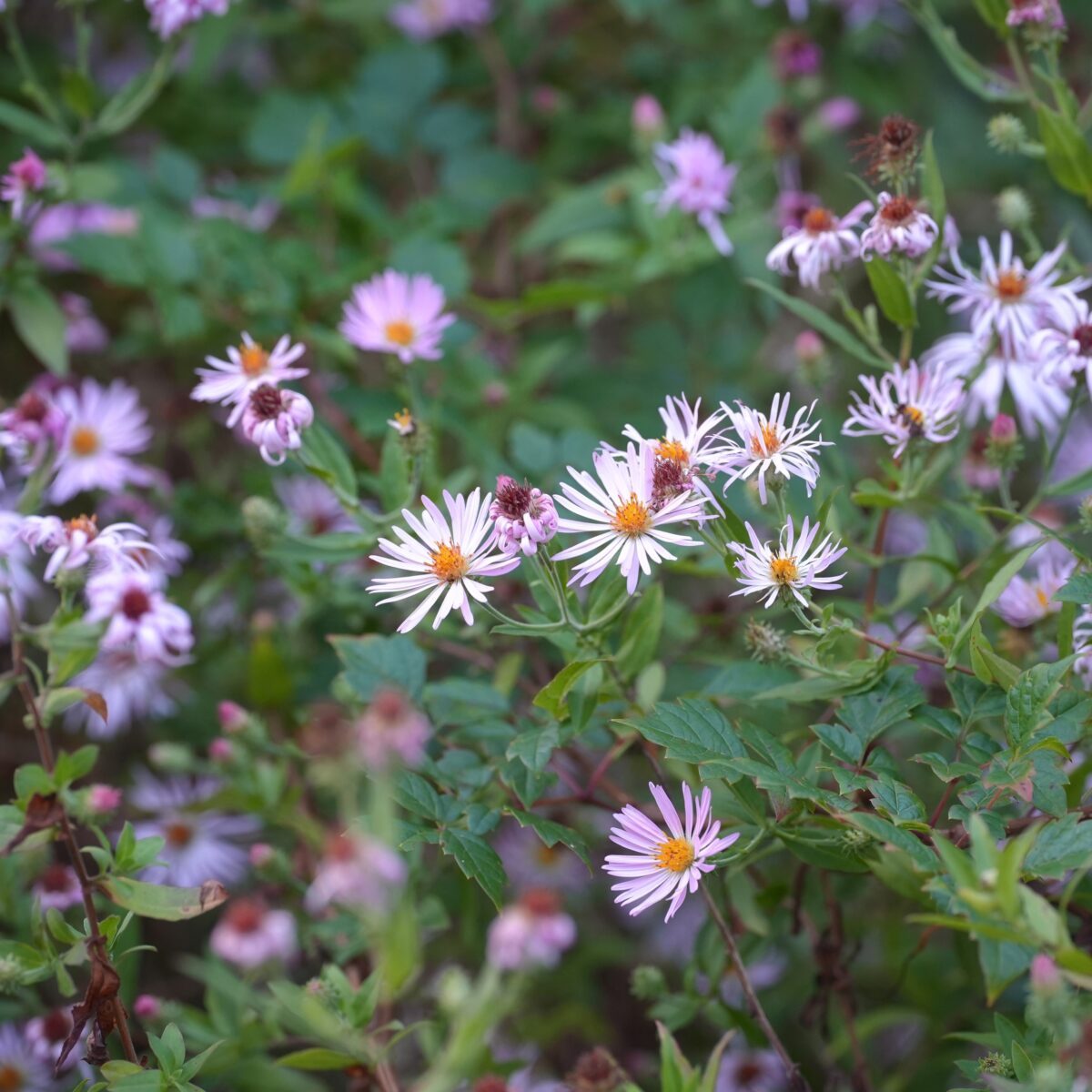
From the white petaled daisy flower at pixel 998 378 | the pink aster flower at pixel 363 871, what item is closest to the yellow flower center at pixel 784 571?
the white petaled daisy flower at pixel 998 378

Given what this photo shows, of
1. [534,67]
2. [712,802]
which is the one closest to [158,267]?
[534,67]

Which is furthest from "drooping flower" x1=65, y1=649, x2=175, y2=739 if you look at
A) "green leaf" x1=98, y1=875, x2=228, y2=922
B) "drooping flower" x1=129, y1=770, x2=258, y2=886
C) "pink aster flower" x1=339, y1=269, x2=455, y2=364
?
"green leaf" x1=98, y1=875, x2=228, y2=922

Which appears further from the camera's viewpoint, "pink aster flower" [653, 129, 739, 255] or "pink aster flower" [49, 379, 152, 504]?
"pink aster flower" [653, 129, 739, 255]

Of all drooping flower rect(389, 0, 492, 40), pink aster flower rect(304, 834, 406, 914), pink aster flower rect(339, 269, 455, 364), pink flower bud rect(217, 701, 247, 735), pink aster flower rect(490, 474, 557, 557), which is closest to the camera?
pink aster flower rect(304, 834, 406, 914)

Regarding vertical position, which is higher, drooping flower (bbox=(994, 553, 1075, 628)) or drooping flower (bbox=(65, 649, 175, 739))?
drooping flower (bbox=(994, 553, 1075, 628))

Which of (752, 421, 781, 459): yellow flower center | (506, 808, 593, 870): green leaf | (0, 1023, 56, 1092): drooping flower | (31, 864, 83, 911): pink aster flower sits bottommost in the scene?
(0, 1023, 56, 1092): drooping flower

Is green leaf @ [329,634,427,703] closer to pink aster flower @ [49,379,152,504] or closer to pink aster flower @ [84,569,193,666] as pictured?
pink aster flower @ [84,569,193,666]

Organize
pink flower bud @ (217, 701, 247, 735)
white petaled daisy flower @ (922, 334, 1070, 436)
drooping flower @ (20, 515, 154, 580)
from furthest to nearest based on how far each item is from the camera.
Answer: pink flower bud @ (217, 701, 247, 735), white petaled daisy flower @ (922, 334, 1070, 436), drooping flower @ (20, 515, 154, 580)
